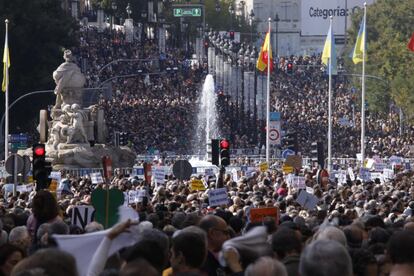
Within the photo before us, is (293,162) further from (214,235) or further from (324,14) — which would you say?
(324,14)

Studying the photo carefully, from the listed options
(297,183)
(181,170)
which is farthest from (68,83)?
(297,183)

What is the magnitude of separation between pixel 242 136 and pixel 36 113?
1625cm

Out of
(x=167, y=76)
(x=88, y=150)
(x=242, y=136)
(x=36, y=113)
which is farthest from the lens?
(x=167, y=76)

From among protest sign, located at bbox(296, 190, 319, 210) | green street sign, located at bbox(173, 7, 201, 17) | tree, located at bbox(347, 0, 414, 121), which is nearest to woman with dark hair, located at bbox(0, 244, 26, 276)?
protest sign, located at bbox(296, 190, 319, 210)

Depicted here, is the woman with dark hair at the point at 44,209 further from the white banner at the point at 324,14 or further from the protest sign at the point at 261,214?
the white banner at the point at 324,14

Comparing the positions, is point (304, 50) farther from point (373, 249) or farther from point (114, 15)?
point (373, 249)

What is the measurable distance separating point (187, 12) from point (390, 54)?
31965 millimetres

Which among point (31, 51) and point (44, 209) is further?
point (31, 51)

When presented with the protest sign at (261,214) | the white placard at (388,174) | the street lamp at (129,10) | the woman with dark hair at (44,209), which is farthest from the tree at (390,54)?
the woman with dark hair at (44,209)

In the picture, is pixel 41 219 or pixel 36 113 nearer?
pixel 41 219

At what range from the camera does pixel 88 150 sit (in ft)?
175

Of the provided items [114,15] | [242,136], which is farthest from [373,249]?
[114,15]

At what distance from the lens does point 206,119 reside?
98.6m

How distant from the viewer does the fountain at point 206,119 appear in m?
89.8
